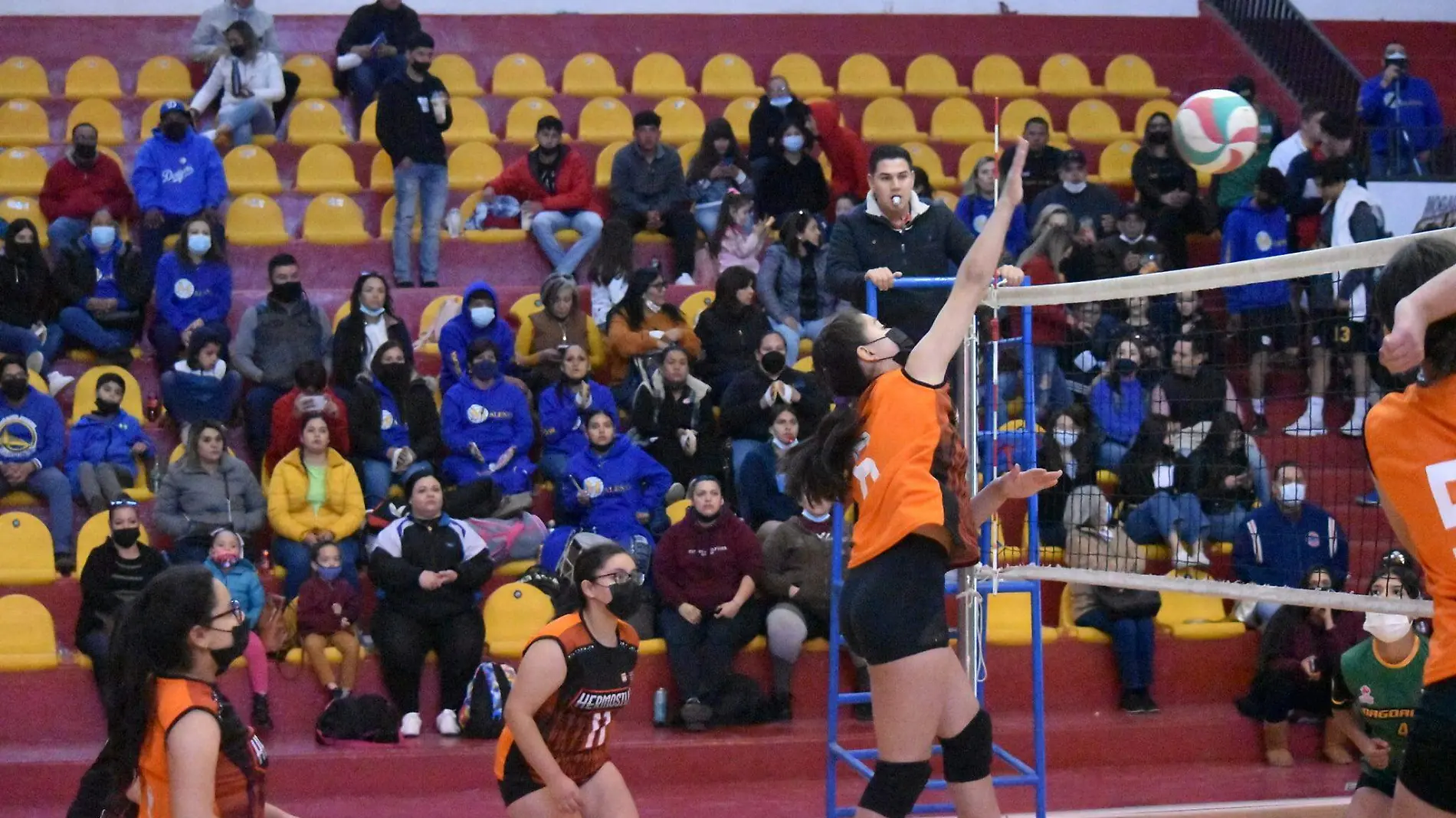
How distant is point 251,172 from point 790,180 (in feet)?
14.7

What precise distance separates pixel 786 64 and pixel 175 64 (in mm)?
5630

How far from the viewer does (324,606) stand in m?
8.95

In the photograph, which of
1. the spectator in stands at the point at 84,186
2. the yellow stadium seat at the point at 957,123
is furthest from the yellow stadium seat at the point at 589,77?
the spectator in stands at the point at 84,186

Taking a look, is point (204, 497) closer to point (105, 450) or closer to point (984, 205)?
point (105, 450)

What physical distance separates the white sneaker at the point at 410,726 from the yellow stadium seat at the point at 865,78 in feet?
27.2

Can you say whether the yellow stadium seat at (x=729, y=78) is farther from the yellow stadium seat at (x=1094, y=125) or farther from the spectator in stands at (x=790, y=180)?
the yellow stadium seat at (x=1094, y=125)

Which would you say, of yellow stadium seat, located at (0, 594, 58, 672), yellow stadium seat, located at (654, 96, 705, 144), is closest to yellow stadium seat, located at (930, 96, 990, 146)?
yellow stadium seat, located at (654, 96, 705, 144)

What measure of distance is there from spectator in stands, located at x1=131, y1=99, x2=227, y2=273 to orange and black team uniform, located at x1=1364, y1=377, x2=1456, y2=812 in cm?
974

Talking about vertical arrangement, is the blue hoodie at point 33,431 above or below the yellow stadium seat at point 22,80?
below

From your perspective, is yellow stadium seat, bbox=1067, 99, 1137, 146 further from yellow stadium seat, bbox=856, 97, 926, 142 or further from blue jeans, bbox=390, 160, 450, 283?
blue jeans, bbox=390, 160, 450, 283

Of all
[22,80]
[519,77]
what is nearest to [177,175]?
[22,80]

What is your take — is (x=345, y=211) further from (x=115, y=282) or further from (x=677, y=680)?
(x=677, y=680)

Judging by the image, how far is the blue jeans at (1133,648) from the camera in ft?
30.9

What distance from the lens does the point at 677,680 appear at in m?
9.09
